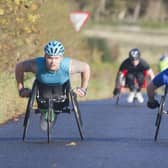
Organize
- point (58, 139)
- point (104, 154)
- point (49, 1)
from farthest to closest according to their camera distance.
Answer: point (49, 1) < point (58, 139) < point (104, 154)

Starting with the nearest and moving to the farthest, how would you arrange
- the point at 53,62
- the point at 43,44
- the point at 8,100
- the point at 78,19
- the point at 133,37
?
1. the point at 53,62
2. the point at 8,100
3. the point at 43,44
4. the point at 78,19
5. the point at 133,37

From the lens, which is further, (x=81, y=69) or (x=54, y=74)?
(x=81, y=69)

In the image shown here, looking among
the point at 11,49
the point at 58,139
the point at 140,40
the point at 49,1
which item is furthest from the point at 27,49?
the point at 140,40

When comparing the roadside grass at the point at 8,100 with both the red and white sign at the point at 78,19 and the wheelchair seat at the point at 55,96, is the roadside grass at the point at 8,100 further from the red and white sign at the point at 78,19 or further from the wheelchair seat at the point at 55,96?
the red and white sign at the point at 78,19

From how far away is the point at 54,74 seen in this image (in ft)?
49.3

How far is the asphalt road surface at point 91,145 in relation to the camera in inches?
499

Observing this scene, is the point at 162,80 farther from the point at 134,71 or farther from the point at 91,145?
the point at 134,71

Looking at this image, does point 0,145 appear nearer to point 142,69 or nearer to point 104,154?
point 104,154

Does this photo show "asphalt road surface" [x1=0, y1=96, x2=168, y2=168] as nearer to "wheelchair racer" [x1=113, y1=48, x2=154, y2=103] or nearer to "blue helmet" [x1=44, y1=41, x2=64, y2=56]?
"blue helmet" [x1=44, y1=41, x2=64, y2=56]

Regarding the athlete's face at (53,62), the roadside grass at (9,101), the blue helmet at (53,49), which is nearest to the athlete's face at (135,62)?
the roadside grass at (9,101)

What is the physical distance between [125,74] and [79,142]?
10821 millimetres

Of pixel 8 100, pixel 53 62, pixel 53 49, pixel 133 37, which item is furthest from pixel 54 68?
pixel 133 37

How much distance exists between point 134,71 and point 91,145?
11.2 m

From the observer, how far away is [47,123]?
594 inches
